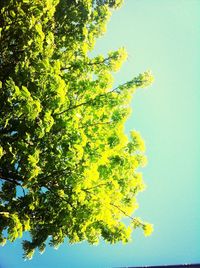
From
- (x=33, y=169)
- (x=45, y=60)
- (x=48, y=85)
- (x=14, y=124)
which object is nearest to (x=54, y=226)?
(x=33, y=169)

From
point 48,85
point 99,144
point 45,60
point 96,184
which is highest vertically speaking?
point 45,60

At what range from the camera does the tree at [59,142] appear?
8.52 meters

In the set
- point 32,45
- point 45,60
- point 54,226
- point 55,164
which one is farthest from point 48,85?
point 54,226

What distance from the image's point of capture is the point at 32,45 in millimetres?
8953

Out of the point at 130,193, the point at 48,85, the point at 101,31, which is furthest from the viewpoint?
the point at 101,31

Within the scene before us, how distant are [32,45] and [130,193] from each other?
16.8 ft

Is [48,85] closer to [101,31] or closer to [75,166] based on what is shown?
[75,166]

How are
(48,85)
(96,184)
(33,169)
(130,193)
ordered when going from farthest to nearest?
(130,193), (96,184), (48,85), (33,169)

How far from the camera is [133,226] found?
9.77 m

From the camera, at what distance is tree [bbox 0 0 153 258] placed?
852 cm

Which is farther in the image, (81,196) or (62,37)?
(62,37)

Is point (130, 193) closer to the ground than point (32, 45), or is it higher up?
closer to the ground

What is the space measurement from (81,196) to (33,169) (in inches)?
55.7

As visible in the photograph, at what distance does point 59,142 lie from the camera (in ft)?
29.5
